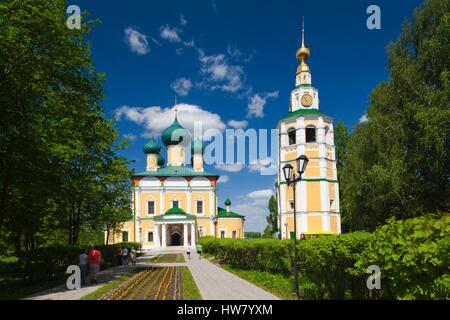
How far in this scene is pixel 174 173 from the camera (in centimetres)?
5106

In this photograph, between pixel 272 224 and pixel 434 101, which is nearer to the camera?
pixel 434 101

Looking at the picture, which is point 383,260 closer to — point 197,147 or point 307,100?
point 307,100

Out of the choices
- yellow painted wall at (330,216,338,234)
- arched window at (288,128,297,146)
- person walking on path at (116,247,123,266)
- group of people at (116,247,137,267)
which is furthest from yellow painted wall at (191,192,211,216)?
person walking on path at (116,247,123,266)

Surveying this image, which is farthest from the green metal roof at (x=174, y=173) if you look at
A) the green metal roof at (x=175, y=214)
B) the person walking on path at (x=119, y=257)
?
the person walking on path at (x=119, y=257)

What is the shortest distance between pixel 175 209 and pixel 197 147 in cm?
1140

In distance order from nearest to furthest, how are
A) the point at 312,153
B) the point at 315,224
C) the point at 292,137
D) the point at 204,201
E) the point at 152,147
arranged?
the point at 315,224 < the point at 312,153 < the point at 292,137 < the point at 204,201 < the point at 152,147

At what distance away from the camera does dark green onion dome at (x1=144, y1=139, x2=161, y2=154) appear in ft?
177

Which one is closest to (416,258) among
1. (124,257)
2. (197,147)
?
(124,257)

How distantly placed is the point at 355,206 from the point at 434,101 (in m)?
7.33

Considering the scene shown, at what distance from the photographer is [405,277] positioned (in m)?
4.91

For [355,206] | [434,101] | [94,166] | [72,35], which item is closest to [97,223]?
[94,166]

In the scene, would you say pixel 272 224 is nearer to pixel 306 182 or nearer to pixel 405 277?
pixel 306 182

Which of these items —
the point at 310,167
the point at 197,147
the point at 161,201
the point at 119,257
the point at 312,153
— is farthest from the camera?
the point at 197,147

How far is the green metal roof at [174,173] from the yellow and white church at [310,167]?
19.4m
